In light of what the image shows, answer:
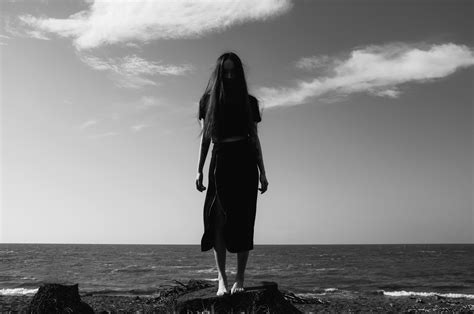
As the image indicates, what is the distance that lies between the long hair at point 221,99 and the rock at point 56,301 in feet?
14.2

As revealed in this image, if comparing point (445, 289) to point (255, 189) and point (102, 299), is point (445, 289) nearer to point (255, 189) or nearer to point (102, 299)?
point (102, 299)

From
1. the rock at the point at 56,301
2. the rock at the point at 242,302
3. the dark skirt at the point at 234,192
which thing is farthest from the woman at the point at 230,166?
the rock at the point at 56,301

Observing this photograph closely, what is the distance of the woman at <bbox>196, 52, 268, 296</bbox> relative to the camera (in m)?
4.90

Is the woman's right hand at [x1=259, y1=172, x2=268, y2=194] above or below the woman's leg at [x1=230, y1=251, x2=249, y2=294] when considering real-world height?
above

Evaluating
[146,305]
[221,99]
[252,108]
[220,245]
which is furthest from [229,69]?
[146,305]

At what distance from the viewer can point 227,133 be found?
4988 millimetres

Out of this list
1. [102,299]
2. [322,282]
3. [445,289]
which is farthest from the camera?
[322,282]

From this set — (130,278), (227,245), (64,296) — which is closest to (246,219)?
(227,245)

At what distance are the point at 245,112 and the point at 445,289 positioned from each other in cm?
3046

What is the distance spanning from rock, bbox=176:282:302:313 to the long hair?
1.90 meters

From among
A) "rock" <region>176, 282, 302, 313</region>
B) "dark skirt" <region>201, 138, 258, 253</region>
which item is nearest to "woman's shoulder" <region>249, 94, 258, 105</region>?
"dark skirt" <region>201, 138, 258, 253</region>

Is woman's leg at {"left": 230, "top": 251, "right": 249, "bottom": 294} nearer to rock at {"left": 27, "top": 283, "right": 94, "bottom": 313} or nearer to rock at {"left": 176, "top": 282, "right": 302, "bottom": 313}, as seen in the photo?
rock at {"left": 176, "top": 282, "right": 302, "bottom": 313}

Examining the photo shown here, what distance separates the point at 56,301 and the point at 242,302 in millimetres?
4133

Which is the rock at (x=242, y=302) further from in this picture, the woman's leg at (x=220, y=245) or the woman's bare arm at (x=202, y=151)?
the woman's bare arm at (x=202, y=151)
